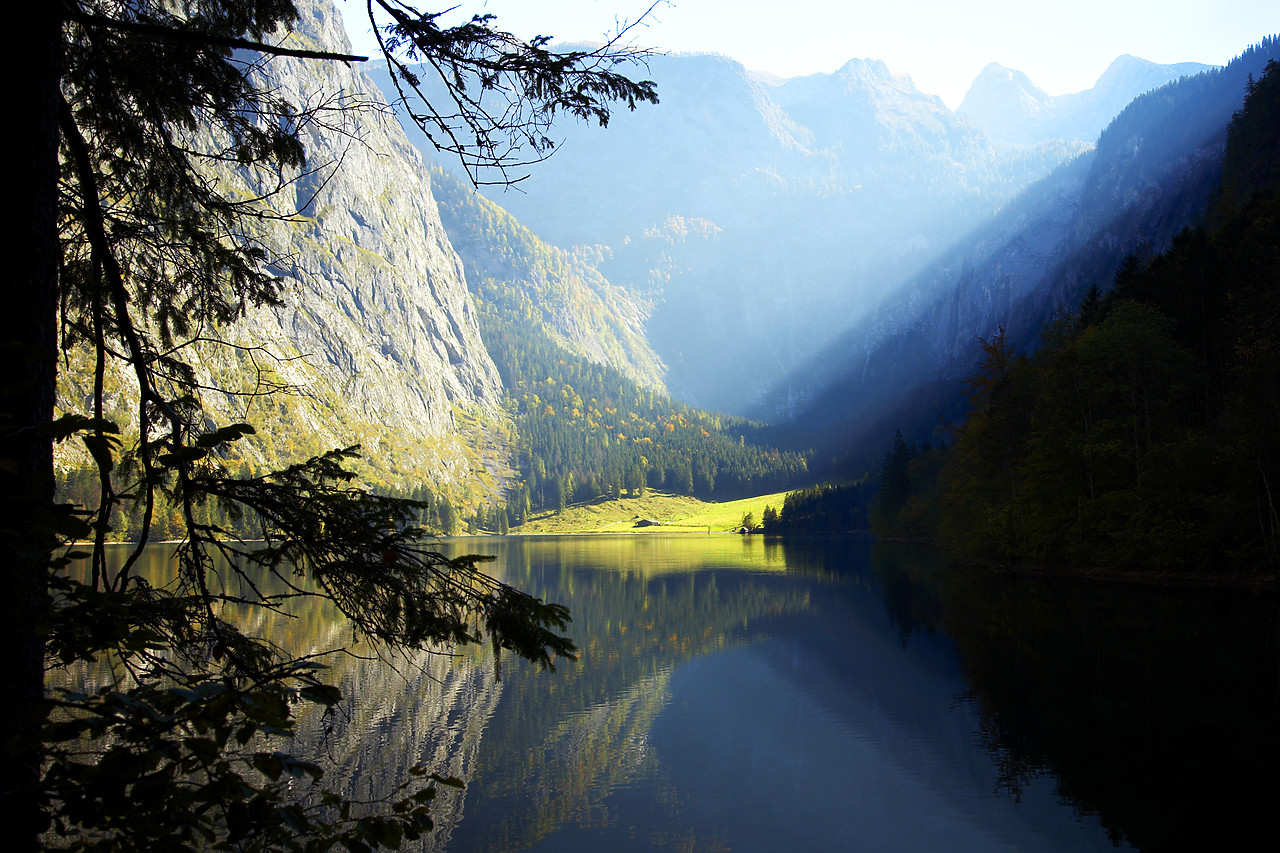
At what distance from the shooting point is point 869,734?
1966cm

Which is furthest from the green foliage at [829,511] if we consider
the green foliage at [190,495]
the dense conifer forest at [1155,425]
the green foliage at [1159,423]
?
the green foliage at [190,495]

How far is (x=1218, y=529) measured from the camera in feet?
115

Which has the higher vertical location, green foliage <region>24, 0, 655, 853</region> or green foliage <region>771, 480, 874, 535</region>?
green foliage <region>24, 0, 655, 853</region>

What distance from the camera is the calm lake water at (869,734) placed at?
44.4 feet

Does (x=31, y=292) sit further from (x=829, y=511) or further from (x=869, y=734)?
(x=829, y=511)

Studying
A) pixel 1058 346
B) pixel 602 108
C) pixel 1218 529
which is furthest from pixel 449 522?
pixel 602 108

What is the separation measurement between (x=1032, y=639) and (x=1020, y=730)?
10121 mm

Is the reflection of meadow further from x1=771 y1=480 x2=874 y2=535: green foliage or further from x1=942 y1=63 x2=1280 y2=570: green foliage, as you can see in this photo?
x1=771 y1=480 x2=874 y2=535: green foliage

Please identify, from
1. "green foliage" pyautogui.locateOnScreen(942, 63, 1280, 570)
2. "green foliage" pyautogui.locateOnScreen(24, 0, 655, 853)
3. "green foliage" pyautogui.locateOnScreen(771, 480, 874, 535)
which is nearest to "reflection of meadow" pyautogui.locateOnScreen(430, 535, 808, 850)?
"green foliage" pyautogui.locateOnScreen(24, 0, 655, 853)

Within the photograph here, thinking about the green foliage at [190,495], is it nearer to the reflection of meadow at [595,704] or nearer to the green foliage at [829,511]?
the reflection of meadow at [595,704]

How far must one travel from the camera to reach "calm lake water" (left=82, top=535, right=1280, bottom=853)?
13536 mm

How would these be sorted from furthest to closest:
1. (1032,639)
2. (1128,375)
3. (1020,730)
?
(1128,375) → (1032,639) → (1020,730)

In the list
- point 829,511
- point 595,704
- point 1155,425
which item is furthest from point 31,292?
point 829,511

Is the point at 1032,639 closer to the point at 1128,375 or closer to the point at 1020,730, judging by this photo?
the point at 1020,730
